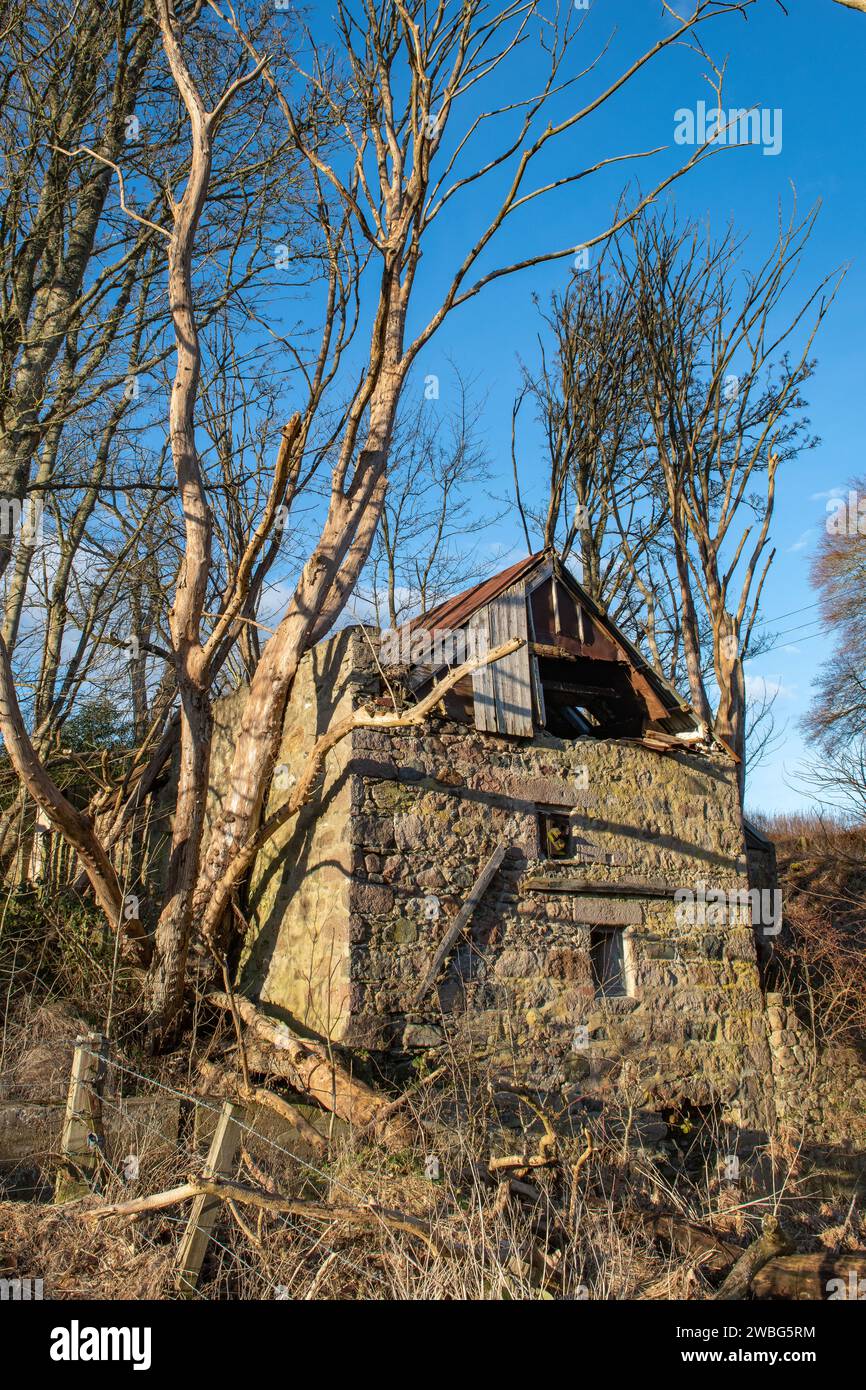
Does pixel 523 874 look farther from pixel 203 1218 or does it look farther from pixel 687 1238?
pixel 203 1218

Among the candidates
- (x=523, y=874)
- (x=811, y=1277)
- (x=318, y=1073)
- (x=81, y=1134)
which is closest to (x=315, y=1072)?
(x=318, y=1073)

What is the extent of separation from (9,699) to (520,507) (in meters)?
8.34

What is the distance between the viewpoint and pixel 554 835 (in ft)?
27.0

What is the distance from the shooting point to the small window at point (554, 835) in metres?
8.17

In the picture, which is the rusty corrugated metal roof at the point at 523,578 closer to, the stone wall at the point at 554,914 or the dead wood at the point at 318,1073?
the stone wall at the point at 554,914

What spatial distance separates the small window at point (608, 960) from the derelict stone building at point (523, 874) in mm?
17

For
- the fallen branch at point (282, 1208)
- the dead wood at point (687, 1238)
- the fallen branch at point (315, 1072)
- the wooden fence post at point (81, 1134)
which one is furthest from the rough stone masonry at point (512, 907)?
the fallen branch at point (282, 1208)

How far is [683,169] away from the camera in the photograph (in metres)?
8.91

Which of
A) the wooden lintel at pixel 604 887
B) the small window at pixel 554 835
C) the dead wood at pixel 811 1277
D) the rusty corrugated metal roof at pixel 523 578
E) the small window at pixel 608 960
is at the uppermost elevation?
the rusty corrugated metal roof at pixel 523 578

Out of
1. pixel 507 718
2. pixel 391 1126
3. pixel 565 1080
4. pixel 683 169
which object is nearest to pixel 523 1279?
pixel 391 1126

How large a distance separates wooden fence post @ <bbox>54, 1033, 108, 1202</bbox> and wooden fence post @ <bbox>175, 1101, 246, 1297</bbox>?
3.24 feet

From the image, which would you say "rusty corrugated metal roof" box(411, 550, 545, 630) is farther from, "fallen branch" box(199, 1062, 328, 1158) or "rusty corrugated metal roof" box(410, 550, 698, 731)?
"fallen branch" box(199, 1062, 328, 1158)

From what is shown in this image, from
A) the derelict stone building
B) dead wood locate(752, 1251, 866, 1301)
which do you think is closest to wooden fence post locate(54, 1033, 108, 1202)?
the derelict stone building
